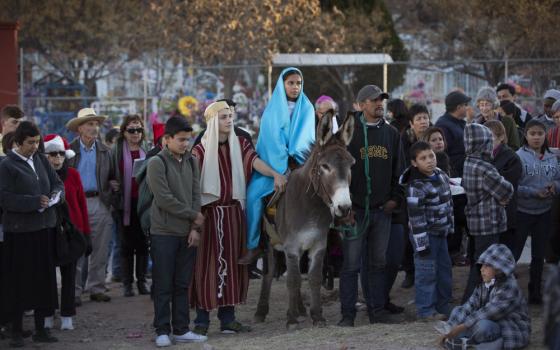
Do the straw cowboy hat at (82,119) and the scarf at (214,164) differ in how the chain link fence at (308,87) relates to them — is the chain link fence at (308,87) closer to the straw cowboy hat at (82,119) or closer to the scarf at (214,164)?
the straw cowboy hat at (82,119)

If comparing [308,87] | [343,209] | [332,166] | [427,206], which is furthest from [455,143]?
[308,87]

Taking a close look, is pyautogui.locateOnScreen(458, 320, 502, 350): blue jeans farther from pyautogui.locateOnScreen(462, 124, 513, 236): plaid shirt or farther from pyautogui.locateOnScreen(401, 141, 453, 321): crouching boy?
pyautogui.locateOnScreen(462, 124, 513, 236): plaid shirt

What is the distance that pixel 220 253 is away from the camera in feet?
32.0

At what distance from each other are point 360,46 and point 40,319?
21.2 meters

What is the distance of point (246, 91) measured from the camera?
73.9 ft

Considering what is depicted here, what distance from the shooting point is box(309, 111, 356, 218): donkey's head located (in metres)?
8.81

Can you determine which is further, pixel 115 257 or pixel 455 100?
pixel 115 257

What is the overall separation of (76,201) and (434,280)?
3.89m

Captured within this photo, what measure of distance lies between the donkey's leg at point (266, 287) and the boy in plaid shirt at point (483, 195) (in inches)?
76.3

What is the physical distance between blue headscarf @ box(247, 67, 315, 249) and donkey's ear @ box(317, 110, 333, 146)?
74 cm

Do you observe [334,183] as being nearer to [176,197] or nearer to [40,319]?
[176,197]

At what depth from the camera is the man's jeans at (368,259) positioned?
9469mm

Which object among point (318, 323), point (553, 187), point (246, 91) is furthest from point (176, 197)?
point (246, 91)

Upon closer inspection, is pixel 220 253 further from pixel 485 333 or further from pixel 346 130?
pixel 485 333
